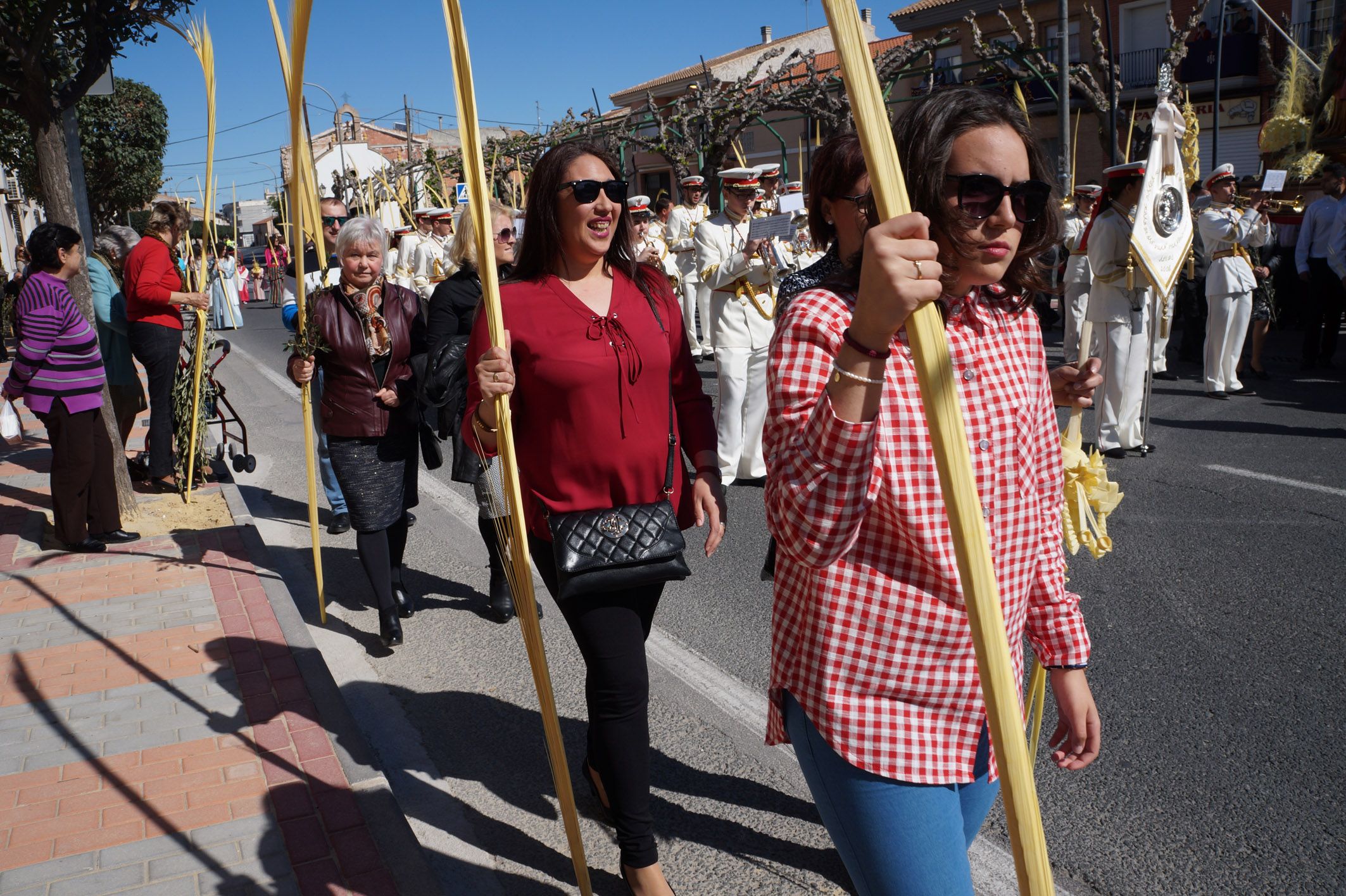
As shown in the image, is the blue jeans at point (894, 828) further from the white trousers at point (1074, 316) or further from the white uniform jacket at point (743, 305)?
the white trousers at point (1074, 316)

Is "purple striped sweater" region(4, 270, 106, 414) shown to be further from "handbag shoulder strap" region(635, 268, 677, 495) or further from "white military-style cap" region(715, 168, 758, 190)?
"white military-style cap" region(715, 168, 758, 190)

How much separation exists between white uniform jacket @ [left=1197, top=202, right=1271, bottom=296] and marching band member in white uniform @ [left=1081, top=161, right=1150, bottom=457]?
8.23 ft

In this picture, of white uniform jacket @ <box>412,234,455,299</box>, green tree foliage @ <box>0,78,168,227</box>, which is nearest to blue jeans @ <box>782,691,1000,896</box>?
white uniform jacket @ <box>412,234,455,299</box>

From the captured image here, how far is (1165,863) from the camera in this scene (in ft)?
9.30

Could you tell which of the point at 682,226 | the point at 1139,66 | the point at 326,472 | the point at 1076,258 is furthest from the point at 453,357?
the point at 1139,66

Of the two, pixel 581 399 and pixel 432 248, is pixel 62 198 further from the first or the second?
pixel 432 248

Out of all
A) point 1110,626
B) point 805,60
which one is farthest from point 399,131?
point 1110,626

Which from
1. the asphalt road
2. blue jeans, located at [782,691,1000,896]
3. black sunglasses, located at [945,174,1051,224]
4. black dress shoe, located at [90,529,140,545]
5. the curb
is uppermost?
black sunglasses, located at [945,174,1051,224]

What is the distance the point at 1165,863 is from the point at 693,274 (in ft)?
38.4

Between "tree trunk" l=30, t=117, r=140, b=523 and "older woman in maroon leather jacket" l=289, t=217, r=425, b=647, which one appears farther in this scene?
"tree trunk" l=30, t=117, r=140, b=523

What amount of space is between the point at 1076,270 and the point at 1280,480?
3902mm

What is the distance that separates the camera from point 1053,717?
12.2ft

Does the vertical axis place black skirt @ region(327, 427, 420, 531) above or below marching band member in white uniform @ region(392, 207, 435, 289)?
below

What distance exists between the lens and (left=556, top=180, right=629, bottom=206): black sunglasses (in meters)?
2.77
